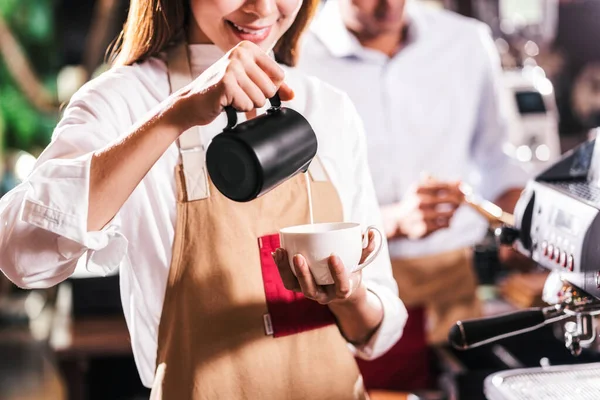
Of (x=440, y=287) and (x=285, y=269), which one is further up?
(x=285, y=269)

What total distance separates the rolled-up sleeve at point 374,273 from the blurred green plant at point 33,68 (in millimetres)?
3413

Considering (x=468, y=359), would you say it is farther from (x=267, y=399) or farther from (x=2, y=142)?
(x=2, y=142)

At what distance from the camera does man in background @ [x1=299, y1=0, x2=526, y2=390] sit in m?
2.43

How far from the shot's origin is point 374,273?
142cm

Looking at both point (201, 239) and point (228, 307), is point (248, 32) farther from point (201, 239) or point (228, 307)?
point (228, 307)

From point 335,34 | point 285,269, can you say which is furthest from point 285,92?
point 335,34

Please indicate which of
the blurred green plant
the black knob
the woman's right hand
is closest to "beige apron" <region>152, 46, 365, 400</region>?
the woman's right hand

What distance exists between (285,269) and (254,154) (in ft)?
0.64

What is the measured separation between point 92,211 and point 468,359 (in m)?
1.39

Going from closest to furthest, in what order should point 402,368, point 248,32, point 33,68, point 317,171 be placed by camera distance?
point 248,32, point 317,171, point 402,368, point 33,68

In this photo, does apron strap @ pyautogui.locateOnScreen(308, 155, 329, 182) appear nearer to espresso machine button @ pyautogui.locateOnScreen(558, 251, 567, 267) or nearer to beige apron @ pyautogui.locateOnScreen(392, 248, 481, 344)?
espresso machine button @ pyautogui.locateOnScreen(558, 251, 567, 267)

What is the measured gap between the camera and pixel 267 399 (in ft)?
4.31

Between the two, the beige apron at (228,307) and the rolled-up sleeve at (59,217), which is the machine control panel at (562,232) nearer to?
the beige apron at (228,307)

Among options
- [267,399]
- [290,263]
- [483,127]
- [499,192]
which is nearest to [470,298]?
[499,192]
